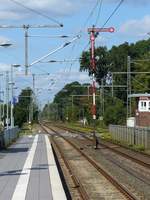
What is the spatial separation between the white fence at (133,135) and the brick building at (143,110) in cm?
1692

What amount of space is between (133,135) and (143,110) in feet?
116

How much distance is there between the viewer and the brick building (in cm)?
8438

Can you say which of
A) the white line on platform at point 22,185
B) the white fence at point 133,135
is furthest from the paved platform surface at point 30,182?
the white fence at point 133,135

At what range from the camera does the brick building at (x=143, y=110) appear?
277ft

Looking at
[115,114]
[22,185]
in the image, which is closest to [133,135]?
[22,185]

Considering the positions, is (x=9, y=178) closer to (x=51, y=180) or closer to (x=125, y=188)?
(x=51, y=180)

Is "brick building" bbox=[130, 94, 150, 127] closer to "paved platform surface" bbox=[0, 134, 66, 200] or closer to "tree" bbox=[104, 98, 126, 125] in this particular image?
"tree" bbox=[104, 98, 126, 125]

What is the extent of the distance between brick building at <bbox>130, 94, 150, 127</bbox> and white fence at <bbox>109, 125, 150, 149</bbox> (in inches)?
666

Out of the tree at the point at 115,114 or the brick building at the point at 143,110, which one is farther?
the tree at the point at 115,114

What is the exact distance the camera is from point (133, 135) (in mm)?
52281

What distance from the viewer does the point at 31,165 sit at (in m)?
26.5

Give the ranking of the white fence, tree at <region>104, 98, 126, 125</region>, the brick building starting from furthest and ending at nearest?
tree at <region>104, 98, 126, 125</region>
the brick building
the white fence

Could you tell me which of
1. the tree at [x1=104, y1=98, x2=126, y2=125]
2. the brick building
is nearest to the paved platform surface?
the brick building

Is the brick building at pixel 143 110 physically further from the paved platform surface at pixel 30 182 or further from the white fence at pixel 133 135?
the paved platform surface at pixel 30 182
